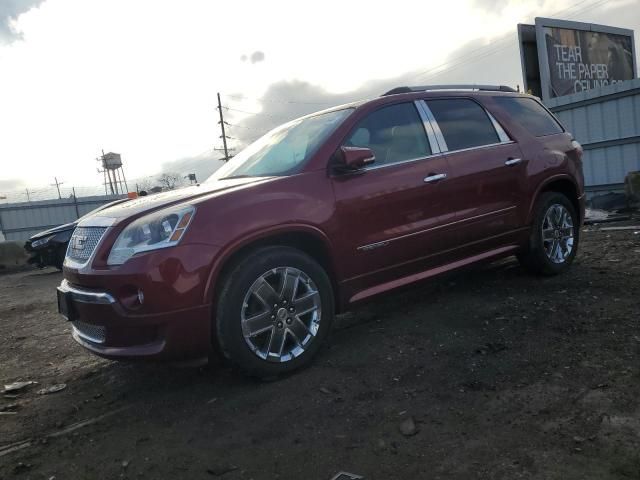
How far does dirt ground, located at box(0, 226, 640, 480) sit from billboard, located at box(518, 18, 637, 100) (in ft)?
51.6

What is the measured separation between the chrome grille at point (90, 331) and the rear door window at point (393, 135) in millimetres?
2084

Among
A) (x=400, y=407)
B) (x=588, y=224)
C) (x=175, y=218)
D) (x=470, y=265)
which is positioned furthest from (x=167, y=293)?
(x=588, y=224)

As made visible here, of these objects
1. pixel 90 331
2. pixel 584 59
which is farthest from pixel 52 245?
pixel 584 59

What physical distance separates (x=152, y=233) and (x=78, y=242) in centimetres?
80

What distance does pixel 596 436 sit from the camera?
7.63 feet

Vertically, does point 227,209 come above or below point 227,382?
above

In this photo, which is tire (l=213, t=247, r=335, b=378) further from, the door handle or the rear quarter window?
the rear quarter window

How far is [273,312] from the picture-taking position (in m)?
3.25

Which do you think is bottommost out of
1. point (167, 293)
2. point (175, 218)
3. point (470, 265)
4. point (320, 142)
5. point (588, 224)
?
point (588, 224)

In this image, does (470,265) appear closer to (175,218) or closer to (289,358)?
(289,358)

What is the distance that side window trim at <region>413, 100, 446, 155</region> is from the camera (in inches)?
164

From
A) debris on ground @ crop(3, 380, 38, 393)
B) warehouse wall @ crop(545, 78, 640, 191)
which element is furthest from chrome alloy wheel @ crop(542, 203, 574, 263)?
warehouse wall @ crop(545, 78, 640, 191)

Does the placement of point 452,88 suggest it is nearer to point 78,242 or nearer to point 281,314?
point 281,314

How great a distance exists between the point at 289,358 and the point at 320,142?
5.07 ft
